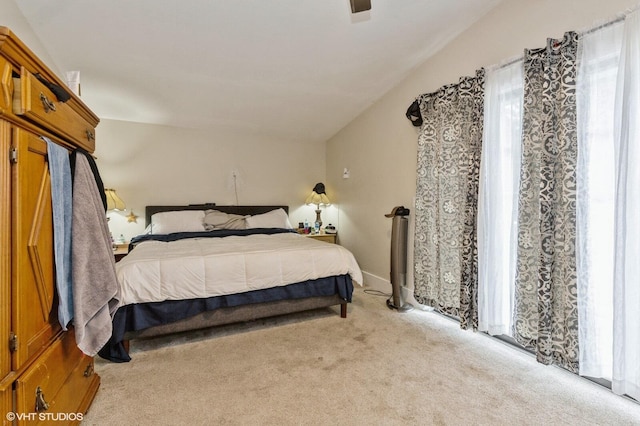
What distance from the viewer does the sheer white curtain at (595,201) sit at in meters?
1.73

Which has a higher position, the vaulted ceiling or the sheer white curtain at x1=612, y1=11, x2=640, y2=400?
the vaulted ceiling

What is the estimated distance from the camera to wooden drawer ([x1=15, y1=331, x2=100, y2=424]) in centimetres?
101

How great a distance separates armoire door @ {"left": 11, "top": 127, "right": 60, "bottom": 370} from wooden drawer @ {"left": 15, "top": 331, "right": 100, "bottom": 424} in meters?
0.07

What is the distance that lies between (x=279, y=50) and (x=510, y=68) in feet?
6.21

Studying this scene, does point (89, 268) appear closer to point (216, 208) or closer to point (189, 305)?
point (189, 305)

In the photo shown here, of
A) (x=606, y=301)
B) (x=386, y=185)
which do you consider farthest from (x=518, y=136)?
(x=386, y=185)

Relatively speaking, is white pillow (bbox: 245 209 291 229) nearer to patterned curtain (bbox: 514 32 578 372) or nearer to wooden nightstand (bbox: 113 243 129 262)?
wooden nightstand (bbox: 113 243 129 262)

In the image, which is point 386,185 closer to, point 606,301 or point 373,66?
point 373,66

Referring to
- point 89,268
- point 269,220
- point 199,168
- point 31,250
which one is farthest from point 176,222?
point 31,250

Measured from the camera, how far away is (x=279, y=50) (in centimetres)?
272

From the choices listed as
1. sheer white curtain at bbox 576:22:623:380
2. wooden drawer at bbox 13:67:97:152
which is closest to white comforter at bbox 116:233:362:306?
wooden drawer at bbox 13:67:97:152

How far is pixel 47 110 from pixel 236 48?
6.03 ft

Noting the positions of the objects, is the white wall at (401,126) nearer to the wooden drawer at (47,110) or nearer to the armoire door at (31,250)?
the wooden drawer at (47,110)

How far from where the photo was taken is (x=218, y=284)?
2.35 m
